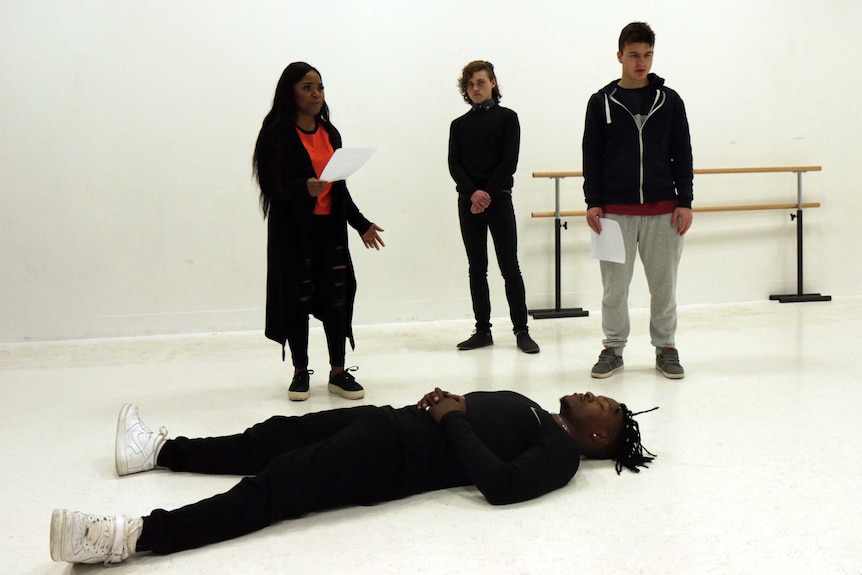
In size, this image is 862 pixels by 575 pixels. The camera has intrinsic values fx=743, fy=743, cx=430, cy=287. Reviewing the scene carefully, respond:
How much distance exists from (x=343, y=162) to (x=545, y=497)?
4.11 feet

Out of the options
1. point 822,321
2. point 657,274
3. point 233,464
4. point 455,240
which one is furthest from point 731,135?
point 233,464

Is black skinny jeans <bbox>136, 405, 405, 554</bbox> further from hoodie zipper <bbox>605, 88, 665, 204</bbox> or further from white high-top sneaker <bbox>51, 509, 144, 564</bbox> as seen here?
hoodie zipper <bbox>605, 88, 665, 204</bbox>

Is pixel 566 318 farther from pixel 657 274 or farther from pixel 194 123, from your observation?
pixel 194 123

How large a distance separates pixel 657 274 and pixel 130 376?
2163 millimetres

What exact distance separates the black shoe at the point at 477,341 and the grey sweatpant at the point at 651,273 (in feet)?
2.55

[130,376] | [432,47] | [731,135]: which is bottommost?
[130,376]

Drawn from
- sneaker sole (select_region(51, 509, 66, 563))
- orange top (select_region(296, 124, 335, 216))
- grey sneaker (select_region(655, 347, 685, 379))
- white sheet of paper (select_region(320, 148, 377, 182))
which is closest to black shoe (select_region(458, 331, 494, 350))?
grey sneaker (select_region(655, 347, 685, 379))

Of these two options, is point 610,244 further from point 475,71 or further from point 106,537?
point 106,537

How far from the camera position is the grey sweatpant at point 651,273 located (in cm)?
278

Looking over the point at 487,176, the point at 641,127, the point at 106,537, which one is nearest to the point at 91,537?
the point at 106,537

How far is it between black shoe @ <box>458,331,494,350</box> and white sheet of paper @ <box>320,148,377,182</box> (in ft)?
4.20

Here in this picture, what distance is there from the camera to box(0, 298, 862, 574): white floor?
1402 mm

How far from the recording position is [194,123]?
410 cm

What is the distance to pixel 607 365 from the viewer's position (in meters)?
2.83
